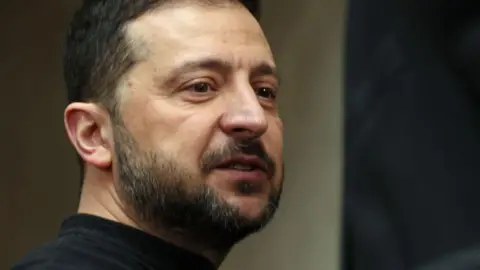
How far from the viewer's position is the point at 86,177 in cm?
90

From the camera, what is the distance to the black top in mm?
741

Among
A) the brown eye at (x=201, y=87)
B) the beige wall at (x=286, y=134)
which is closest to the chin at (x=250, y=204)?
the brown eye at (x=201, y=87)

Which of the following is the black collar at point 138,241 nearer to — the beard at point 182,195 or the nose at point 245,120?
the beard at point 182,195

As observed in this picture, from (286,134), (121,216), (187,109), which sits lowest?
(286,134)

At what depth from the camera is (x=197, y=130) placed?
82 centimetres

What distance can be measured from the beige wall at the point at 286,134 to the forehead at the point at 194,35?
0.71ft

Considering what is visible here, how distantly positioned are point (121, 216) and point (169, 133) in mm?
118

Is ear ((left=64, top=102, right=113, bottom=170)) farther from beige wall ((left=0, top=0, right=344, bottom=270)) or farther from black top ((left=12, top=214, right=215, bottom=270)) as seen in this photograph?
beige wall ((left=0, top=0, right=344, bottom=270))

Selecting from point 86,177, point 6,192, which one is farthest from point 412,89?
point 6,192

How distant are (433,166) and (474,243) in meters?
0.03

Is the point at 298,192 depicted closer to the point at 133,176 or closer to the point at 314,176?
the point at 314,176

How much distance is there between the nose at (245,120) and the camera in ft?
2.62

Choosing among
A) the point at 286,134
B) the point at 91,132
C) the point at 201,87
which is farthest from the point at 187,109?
the point at 286,134

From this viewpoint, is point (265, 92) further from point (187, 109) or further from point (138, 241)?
point (138, 241)
